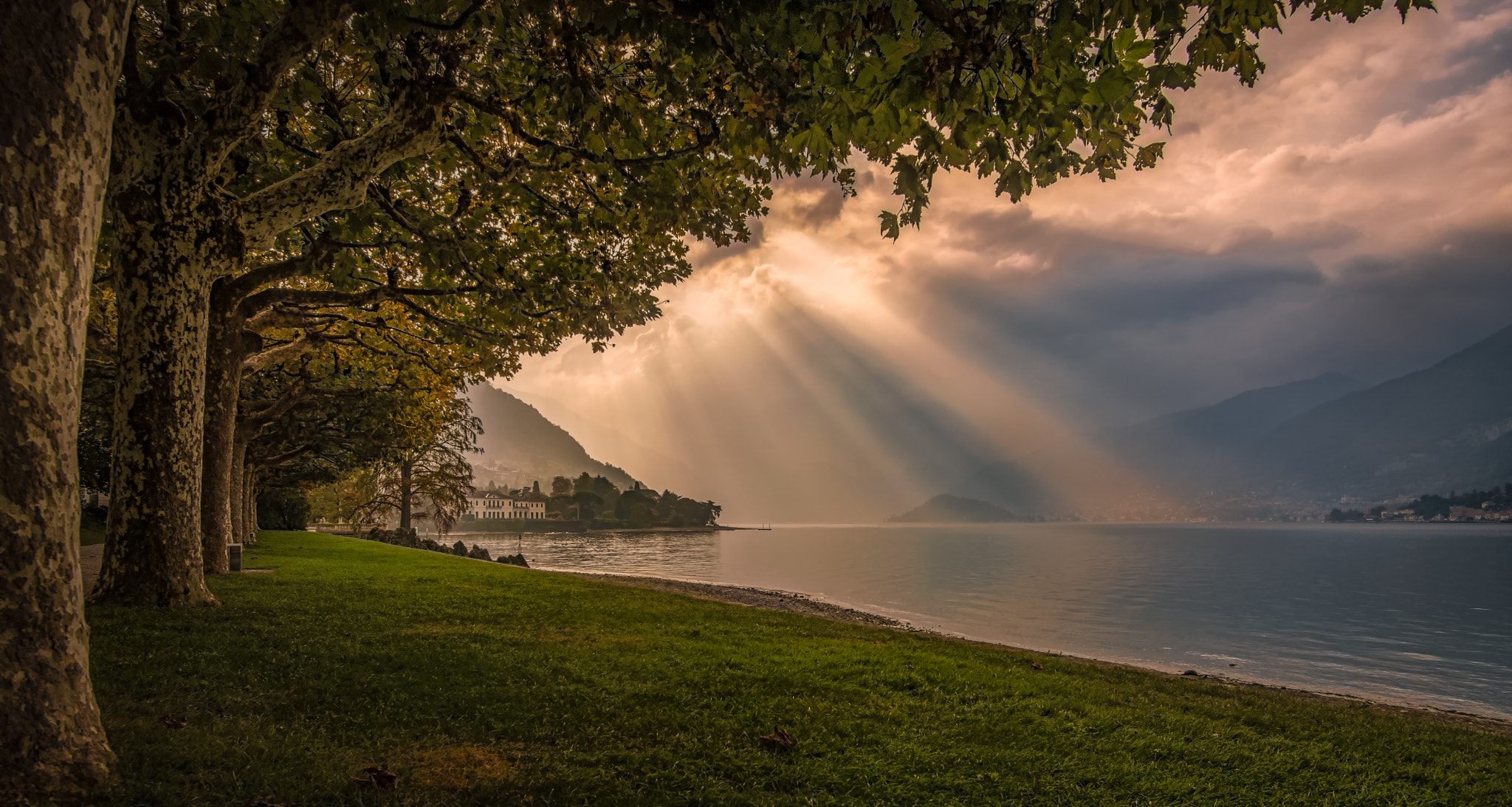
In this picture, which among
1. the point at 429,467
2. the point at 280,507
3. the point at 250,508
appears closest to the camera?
the point at 250,508

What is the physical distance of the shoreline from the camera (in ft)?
41.5

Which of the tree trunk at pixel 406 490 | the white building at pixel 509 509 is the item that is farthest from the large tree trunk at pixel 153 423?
the white building at pixel 509 509

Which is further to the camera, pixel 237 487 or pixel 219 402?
pixel 237 487

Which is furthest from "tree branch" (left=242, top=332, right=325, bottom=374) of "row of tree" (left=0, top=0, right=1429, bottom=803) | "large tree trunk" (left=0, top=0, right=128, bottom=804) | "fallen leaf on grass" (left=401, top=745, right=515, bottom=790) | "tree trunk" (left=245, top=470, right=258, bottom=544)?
"tree trunk" (left=245, top=470, right=258, bottom=544)

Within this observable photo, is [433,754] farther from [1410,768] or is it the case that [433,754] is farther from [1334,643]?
[1334,643]

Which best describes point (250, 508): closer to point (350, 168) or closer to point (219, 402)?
point (219, 402)

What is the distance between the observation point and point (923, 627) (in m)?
24.7

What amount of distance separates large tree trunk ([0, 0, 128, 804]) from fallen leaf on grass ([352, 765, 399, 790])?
146 cm

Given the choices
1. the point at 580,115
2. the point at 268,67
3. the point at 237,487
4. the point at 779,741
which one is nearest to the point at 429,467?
the point at 237,487

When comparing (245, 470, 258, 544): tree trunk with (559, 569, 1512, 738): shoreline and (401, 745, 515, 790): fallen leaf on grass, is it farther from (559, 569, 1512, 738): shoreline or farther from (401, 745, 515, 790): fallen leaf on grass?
(401, 745, 515, 790): fallen leaf on grass

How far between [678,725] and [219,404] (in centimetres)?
1310

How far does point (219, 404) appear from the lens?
1323 cm

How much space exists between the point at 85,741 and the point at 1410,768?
38.7 feet

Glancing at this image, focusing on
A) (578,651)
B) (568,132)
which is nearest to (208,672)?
(578,651)
